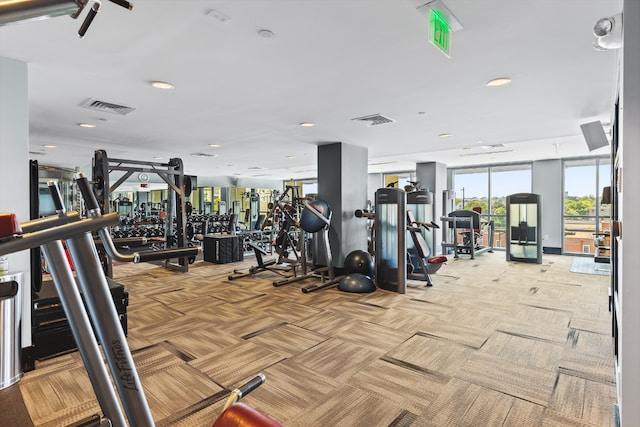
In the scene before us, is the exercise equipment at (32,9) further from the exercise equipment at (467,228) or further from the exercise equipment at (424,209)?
the exercise equipment at (467,228)

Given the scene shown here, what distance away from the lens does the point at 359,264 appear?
18.5ft

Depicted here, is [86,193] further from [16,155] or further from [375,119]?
[375,119]

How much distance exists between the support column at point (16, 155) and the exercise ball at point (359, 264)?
13.2 feet

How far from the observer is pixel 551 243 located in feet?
30.1

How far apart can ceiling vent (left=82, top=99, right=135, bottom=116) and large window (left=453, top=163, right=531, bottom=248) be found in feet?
28.6

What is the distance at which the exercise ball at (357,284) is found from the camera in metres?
5.10

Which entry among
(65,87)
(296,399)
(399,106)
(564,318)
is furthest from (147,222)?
(564,318)

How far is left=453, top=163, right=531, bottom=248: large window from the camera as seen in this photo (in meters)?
9.89

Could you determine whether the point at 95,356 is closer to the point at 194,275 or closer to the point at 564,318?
the point at 564,318

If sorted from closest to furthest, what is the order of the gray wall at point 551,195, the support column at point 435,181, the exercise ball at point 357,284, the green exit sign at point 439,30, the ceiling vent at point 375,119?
the green exit sign at point 439,30
the ceiling vent at point 375,119
the exercise ball at point 357,284
the gray wall at point 551,195
the support column at point 435,181

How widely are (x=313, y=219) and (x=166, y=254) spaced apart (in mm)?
4620

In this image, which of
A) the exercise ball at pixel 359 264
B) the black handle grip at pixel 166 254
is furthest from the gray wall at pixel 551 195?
the black handle grip at pixel 166 254

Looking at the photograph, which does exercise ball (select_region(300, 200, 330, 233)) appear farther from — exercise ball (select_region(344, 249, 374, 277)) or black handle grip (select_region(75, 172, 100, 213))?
black handle grip (select_region(75, 172, 100, 213))

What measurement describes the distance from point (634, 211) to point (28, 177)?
3.99 metres
